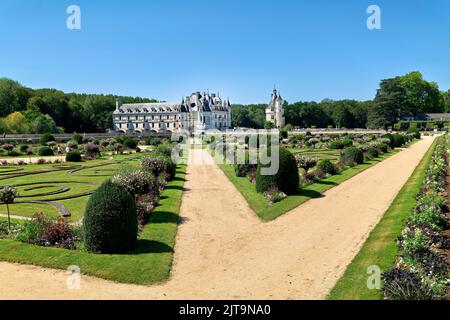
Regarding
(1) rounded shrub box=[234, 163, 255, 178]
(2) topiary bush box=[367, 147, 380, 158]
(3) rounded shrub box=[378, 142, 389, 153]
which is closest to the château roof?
(3) rounded shrub box=[378, 142, 389, 153]

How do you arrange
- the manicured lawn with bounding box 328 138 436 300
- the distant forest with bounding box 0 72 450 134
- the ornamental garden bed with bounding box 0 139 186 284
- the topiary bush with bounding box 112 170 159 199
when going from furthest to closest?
the distant forest with bounding box 0 72 450 134, the topiary bush with bounding box 112 170 159 199, the ornamental garden bed with bounding box 0 139 186 284, the manicured lawn with bounding box 328 138 436 300

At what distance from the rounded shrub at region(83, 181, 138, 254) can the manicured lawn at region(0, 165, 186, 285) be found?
29 cm

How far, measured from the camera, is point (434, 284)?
736cm

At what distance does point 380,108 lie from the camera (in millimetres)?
85375

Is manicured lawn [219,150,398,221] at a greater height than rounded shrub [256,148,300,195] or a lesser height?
lesser

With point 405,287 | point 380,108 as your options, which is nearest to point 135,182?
point 405,287

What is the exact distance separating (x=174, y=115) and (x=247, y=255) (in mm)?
99231

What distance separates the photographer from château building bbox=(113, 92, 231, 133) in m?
104

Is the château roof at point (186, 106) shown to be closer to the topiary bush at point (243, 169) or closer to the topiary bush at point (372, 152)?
the topiary bush at point (372, 152)

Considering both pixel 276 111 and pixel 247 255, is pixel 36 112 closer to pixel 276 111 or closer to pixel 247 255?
pixel 276 111

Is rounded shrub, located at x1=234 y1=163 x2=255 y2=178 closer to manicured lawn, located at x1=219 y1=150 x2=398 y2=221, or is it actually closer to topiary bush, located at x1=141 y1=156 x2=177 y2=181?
manicured lawn, located at x1=219 y1=150 x2=398 y2=221
